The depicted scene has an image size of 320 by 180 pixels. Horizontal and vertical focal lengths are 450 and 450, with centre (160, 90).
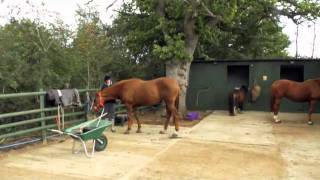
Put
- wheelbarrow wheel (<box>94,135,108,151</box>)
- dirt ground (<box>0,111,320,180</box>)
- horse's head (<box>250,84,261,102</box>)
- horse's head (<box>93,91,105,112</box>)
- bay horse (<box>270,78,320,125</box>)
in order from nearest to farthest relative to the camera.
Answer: dirt ground (<box>0,111,320,180</box>)
wheelbarrow wheel (<box>94,135,108,151</box>)
horse's head (<box>93,91,105,112</box>)
bay horse (<box>270,78,320,125</box>)
horse's head (<box>250,84,261,102</box>)

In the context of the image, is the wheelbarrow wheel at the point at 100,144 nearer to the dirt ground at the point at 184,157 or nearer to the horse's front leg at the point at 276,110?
the dirt ground at the point at 184,157

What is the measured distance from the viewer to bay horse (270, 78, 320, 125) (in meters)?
14.2

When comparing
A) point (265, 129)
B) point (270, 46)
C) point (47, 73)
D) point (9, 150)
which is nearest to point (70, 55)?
point (47, 73)

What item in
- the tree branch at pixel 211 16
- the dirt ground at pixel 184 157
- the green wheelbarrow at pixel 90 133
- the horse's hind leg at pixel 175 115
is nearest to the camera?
the dirt ground at pixel 184 157

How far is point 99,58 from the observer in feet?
53.4

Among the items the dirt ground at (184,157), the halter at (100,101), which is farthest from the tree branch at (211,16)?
the halter at (100,101)

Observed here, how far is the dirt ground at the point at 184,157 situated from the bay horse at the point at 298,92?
220 cm

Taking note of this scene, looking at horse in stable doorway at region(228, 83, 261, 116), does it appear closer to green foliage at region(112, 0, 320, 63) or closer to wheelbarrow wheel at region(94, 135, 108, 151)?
green foliage at region(112, 0, 320, 63)

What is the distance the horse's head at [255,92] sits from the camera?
17.9 meters

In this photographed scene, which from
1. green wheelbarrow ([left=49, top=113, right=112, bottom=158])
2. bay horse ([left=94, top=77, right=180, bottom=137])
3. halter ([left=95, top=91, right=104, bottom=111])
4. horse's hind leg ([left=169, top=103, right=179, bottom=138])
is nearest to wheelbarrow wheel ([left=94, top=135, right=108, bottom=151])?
green wheelbarrow ([left=49, top=113, right=112, bottom=158])

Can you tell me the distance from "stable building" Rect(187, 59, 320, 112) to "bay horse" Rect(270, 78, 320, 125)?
137 inches

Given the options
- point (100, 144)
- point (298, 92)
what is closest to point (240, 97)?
point (298, 92)

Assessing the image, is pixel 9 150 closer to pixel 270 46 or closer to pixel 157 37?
pixel 157 37

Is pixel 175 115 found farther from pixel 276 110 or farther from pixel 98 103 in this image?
pixel 276 110
